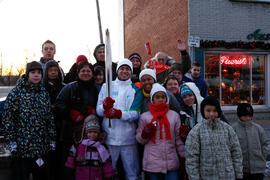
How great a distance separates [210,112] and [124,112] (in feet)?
3.39

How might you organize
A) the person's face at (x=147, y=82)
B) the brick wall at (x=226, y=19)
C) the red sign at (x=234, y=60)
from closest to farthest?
the person's face at (x=147, y=82)
the brick wall at (x=226, y=19)
the red sign at (x=234, y=60)

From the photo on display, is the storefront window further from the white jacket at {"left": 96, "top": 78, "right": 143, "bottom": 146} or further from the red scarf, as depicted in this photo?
→ the red scarf

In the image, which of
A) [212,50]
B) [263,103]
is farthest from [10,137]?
[263,103]

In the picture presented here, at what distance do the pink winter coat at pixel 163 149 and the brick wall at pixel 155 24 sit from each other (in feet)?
22.6

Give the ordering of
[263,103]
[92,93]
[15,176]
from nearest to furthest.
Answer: [15,176] < [92,93] < [263,103]

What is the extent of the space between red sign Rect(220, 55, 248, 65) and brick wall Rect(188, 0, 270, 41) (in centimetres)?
74

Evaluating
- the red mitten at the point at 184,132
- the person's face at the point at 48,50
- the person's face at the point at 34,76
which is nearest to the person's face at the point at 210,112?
the red mitten at the point at 184,132

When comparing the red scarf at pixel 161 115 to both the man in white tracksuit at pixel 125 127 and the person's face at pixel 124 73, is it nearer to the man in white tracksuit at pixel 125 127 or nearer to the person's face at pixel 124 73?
the man in white tracksuit at pixel 125 127

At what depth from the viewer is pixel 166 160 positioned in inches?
106

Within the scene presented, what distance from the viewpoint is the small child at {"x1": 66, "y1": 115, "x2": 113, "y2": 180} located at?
Result: 9.18ft

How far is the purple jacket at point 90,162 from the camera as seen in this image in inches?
110

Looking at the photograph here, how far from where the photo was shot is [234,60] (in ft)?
30.7

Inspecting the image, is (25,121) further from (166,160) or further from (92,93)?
(166,160)

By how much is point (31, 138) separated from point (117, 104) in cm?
114
